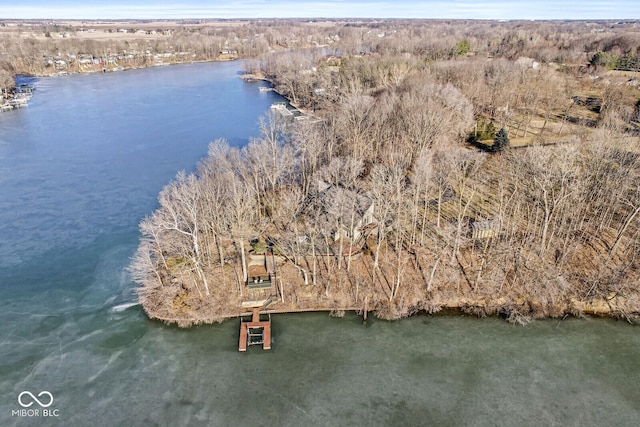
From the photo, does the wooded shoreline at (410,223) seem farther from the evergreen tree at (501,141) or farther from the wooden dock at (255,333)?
the wooden dock at (255,333)

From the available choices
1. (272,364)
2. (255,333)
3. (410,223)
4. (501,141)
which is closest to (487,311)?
(410,223)

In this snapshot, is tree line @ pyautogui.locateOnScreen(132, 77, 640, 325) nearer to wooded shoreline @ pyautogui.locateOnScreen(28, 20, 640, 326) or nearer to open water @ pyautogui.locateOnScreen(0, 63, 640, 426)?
wooded shoreline @ pyautogui.locateOnScreen(28, 20, 640, 326)

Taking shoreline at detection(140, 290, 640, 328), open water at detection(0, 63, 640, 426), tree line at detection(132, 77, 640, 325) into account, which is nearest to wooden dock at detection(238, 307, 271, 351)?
open water at detection(0, 63, 640, 426)

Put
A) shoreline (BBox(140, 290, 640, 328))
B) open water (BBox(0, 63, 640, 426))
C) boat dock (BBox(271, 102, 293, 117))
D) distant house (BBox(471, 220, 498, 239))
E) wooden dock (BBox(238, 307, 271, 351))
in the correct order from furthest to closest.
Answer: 1. boat dock (BBox(271, 102, 293, 117))
2. distant house (BBox(471, 220, 498, 239))
3. shoreline (BBox(140, 290, 640, 328))
4. wooden dock (BBox(238, 307, 271, 351))
5. open water (BBox(0, 63, 640, 426))

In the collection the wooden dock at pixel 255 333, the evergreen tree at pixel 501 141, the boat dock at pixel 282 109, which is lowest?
the wooden dock at pixel 255 333

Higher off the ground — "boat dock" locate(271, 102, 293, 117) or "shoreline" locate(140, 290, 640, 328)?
"boat dock" locate(271, 102, 293, 117)

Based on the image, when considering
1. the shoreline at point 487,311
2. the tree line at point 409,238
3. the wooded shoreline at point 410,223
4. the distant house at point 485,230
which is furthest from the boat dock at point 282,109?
the shoreline at point 487,311

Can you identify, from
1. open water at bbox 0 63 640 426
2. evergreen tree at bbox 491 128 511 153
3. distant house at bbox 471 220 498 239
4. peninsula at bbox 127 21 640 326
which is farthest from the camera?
evergreen tree at bbox 491 128 511 153

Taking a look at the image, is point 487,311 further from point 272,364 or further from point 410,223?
point 272,364

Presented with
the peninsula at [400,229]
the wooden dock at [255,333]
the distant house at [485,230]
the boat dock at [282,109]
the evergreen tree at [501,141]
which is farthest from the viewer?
the boat dock at [282,109]
